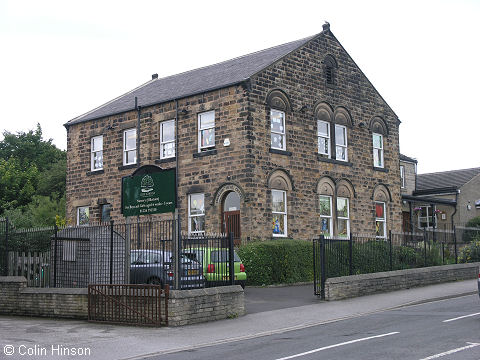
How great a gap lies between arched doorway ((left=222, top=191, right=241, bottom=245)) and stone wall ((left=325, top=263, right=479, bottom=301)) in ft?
22.1

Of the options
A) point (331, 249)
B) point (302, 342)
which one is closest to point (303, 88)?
point (331, 249)

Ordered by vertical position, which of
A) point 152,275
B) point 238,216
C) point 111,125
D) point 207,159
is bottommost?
point 152,275

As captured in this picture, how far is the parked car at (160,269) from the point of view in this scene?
15.6m

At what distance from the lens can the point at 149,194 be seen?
1529 cm

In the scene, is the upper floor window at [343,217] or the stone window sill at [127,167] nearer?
the upper floor window at [343,217]

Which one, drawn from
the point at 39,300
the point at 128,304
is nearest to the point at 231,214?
the point at 39,300

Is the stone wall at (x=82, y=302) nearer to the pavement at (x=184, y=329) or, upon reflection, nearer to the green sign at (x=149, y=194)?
the pavement at (x=184, y=329)

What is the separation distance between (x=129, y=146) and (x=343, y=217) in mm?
10652

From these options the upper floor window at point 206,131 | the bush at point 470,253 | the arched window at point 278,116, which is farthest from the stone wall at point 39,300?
the bush at point 470,253

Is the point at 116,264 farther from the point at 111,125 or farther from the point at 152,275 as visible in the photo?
the point at 111,125

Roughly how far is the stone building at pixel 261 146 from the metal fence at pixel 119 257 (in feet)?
27.5

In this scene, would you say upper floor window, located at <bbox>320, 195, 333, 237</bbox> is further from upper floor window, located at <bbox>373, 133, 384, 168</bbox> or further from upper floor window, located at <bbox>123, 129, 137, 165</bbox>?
upper floor window, located at <bbox>123, 129, 137, 165</bbox>

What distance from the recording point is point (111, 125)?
3097 cm

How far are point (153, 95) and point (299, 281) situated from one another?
511 inches
